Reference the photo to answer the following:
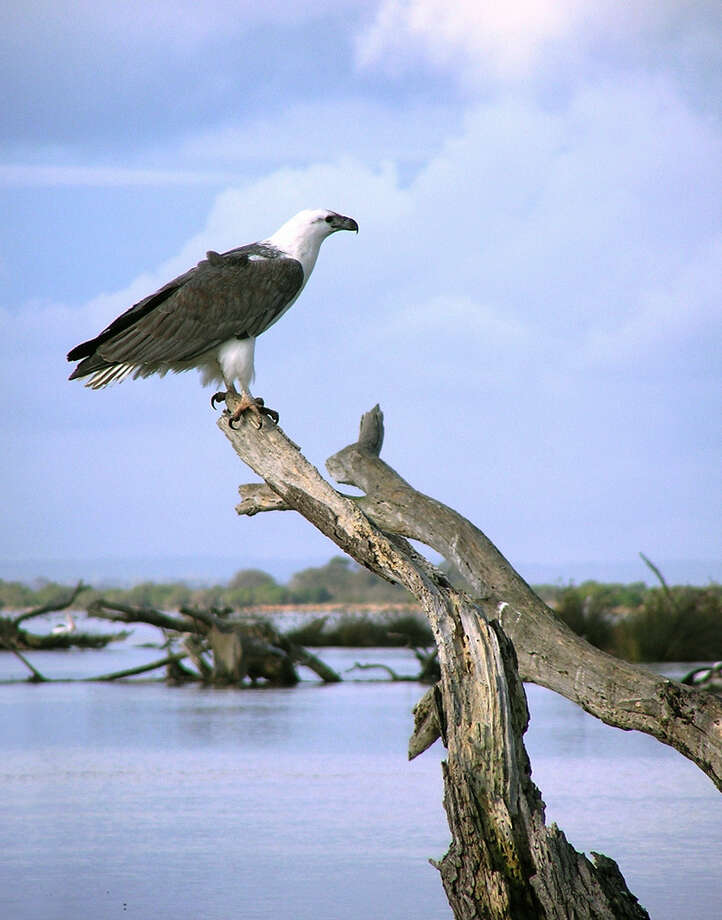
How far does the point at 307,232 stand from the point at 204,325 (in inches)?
32.5

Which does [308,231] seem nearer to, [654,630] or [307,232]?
[307,232]

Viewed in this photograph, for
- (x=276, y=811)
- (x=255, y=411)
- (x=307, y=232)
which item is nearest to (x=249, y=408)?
(x=255, y=411)

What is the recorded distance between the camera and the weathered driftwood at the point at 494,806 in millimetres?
3902

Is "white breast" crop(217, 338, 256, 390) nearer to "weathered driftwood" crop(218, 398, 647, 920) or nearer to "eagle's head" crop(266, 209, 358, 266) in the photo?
"eagle's head" crop(266, 209, 358, 266)

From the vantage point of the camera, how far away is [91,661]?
59.9 ft

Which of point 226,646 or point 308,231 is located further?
point 226,646

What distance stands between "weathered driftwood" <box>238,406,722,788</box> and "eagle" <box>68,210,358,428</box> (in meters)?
0.61

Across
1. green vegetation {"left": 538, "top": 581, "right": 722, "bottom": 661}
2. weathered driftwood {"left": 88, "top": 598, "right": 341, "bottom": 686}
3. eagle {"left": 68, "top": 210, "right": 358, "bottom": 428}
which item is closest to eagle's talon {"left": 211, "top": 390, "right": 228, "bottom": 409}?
eagle {"left": 68, "top": 210, "right": 358, "bottom": 428}

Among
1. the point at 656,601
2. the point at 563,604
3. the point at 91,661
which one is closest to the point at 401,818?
the point at 563,604

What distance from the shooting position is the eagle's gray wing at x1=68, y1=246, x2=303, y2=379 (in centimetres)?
560

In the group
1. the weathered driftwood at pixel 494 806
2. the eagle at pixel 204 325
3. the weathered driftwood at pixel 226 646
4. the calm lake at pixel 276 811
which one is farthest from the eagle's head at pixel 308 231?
the weathered driftwood at pixel 226 646

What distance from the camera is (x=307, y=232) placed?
20.2 ft

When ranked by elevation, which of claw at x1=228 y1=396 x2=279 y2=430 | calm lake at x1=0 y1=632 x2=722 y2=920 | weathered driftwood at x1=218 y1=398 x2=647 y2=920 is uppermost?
claw at x1=228 y1=396 x2=279 y2=430

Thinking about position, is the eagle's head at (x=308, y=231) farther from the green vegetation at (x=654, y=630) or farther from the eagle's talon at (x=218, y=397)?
the green vegetation at (x=654, y=630)
